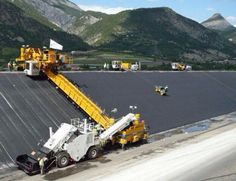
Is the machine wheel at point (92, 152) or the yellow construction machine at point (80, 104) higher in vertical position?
the yellow construction machine at point (80, 104)

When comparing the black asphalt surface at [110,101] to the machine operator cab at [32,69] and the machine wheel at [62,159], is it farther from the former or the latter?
the machine wheel at [62,159]

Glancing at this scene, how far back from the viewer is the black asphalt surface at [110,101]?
32156 millimetres

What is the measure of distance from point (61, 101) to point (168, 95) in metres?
19.0

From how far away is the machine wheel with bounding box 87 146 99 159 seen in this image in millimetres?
30573

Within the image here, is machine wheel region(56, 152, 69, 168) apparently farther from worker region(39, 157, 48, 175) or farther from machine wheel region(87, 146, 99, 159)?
machine wheel region(87, 146, 99, 159)

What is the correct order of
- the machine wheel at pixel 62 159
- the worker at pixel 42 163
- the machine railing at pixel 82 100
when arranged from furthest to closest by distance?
1. the machine railing at pixel 82 100
2. the machine wheel at pixel 62 159
3. the worker at pixel 42 163

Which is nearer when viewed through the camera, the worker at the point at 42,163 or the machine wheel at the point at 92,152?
the worker at the point at 42,163

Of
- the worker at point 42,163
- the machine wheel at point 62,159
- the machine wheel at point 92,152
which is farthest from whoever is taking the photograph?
the machine wheel at point 92,152

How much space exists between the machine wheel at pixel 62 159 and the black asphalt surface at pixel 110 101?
3294mm

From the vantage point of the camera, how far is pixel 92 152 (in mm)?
30781

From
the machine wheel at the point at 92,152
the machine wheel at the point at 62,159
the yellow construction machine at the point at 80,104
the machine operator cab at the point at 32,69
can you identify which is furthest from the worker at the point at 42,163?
the machine operator cab at the point at 32,69

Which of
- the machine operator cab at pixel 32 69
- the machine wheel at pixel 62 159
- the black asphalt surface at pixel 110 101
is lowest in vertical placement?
the machine wheel at pixel 62 159

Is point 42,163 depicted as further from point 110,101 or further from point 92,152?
point 110,101

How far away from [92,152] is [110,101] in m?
12.9
